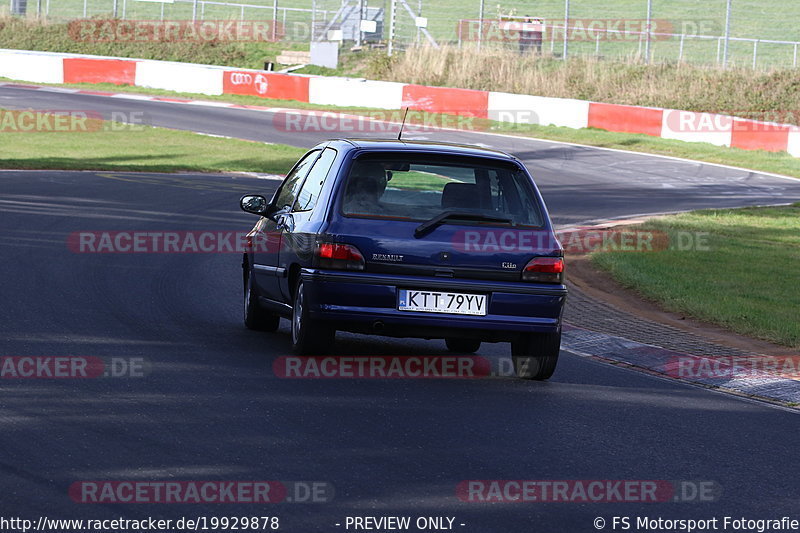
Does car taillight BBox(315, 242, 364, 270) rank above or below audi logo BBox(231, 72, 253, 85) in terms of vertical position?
below

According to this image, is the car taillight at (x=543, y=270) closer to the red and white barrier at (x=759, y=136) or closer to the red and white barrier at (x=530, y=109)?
the red and white barrier at (x=759, y=136)

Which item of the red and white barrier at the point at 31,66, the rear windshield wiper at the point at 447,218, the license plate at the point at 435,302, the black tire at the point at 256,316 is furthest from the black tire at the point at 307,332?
the red and white barrier at the point at 31,66

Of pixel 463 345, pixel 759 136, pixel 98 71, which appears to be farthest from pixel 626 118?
pixel 463 345

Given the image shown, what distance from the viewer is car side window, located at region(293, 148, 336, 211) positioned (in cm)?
970

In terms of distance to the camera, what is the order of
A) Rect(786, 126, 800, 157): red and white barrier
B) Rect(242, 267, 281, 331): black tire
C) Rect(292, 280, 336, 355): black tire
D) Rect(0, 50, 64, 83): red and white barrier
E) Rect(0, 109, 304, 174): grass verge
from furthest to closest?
Rect(0, 50, 64, 83): red and white barrier
Rect(786, 126, 800, 157): red and white barrier
Rect(0, 109, 304, 174): grass verge
Rect(242, 267, 281, 331): black tire
Rect(292, 280, 336, 355): black tire

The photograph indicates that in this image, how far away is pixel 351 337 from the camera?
10.9 meters

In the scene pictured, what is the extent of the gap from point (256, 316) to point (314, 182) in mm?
1540

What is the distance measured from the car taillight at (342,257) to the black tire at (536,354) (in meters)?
1.31

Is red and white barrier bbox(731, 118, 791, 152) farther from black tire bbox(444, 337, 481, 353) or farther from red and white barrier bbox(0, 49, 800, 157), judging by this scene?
black tire bbox(444, 337, 481, 353)

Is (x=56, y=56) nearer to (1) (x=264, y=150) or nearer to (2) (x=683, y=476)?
(1) (x=264, y=150)

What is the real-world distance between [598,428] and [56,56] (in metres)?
42.1

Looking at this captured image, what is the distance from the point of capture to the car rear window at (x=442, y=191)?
912cm

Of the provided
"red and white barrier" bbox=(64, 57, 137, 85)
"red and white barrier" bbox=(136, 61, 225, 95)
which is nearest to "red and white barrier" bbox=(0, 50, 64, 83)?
"red and white barrier" bbox=(64, 57, 137, 85)

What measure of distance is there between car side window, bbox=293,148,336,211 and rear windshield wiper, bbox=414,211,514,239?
1.03 meters
